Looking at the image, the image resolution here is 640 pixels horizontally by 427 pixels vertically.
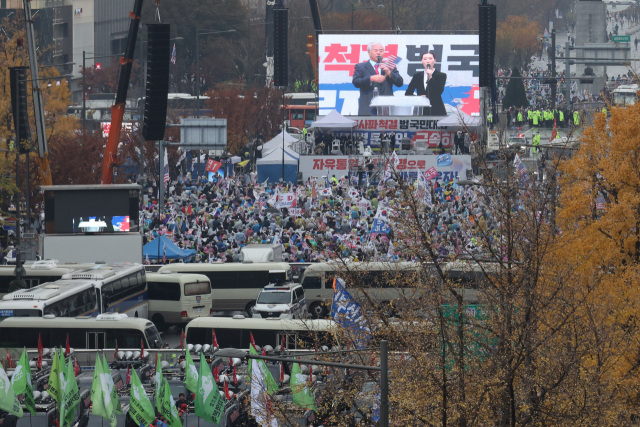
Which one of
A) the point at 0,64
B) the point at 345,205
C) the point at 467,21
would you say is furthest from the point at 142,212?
the point at 467,21

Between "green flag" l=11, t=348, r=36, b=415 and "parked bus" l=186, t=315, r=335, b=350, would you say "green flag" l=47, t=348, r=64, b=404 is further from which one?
"parked bus" l=186, t=315, r=335, b=350

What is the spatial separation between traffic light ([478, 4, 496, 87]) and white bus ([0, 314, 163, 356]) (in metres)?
27.7

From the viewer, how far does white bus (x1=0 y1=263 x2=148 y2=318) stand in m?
22.0

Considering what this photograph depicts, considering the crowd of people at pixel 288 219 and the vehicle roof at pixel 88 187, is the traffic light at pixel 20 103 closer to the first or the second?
the vehicle roof at pixel 88 187

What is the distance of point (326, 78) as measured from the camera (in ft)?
199

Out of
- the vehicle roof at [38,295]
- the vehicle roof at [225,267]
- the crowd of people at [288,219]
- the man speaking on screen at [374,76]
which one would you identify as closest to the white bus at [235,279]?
the vehicle roof at [225,267]

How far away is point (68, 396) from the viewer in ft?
51.7

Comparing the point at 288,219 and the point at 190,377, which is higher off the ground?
the point at 288,219

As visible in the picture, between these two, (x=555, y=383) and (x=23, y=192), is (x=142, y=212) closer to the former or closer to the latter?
(x=23, y=192)

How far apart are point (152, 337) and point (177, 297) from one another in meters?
4.33

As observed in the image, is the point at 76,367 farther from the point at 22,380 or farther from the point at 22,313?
the point at 22,313

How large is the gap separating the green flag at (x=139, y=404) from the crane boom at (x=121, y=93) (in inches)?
651

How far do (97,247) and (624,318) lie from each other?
61.3ft

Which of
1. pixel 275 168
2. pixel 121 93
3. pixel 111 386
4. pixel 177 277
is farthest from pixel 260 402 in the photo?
pixel 275 168
